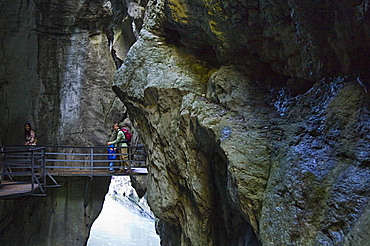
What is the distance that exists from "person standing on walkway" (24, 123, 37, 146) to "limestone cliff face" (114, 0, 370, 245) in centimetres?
429

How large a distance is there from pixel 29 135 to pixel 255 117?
7.95 metres

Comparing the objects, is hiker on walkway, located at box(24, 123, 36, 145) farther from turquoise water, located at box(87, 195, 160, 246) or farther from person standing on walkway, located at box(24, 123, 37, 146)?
turquoise water, located at box(87, 195, 160, 246)

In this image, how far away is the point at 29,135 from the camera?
10.0 m

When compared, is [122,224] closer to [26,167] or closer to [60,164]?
[60,164]

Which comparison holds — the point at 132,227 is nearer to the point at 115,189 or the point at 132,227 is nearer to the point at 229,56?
the point at 115,189

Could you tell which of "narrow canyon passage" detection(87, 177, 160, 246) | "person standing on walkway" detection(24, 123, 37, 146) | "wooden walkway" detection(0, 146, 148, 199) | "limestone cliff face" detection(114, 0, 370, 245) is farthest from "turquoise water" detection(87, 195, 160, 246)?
"limestone cliff face" detection(114, 0, 370, 245)

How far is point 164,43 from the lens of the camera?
6.53 m

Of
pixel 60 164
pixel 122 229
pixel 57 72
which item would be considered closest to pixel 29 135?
pixel 60 164

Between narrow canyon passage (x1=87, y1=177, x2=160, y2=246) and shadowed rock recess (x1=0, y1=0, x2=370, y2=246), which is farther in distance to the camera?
narrow canyon passage (x1=87, y1=177, x2=160, y2=246)

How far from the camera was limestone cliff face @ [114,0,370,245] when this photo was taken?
273 cm

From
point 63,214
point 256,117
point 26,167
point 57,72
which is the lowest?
point 63,214

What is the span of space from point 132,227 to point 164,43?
61.1 ft

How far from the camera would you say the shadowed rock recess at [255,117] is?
2.72 metres

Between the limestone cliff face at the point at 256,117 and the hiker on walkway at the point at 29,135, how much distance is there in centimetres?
430
